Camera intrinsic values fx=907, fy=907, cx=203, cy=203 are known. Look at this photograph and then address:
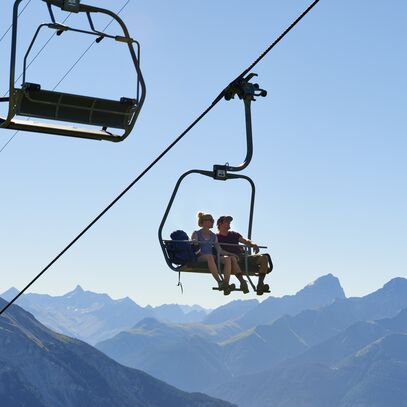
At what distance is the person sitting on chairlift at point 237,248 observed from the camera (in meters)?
18.8

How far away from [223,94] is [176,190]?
91.1 inches

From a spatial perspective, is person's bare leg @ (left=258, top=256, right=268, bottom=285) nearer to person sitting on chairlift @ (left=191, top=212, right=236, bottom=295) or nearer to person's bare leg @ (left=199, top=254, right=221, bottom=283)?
person sitting on chairlift @ (left=191, top=212, right=236, bottom=295)

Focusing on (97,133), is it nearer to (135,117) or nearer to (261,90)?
(135,117)

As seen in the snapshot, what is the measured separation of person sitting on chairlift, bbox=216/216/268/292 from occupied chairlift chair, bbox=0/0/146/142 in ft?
13.3

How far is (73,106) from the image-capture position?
15.4 meters

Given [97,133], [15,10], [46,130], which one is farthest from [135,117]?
[15,10]

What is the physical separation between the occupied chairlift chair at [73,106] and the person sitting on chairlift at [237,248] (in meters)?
4.04

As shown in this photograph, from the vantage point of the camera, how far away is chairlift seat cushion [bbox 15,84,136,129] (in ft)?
49.4

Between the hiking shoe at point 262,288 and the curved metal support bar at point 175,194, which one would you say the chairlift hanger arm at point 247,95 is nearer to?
the curved metal support bar at point 175,194

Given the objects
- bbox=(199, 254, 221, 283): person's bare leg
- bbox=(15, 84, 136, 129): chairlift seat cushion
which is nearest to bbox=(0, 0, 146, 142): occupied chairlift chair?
bbox=(15, 84, 136, 129): chairlift seat cushion

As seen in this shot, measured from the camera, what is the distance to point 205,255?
18.5 metres

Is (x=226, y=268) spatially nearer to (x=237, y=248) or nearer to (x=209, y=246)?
(x=209, y=246)

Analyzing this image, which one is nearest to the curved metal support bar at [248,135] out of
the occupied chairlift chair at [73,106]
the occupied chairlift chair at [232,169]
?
the occupied chairlift chair at [232,169]

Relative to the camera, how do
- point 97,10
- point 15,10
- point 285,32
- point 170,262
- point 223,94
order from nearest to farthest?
point 285,32, point 15,10, point 97,10, point 223,94, point 170,262
